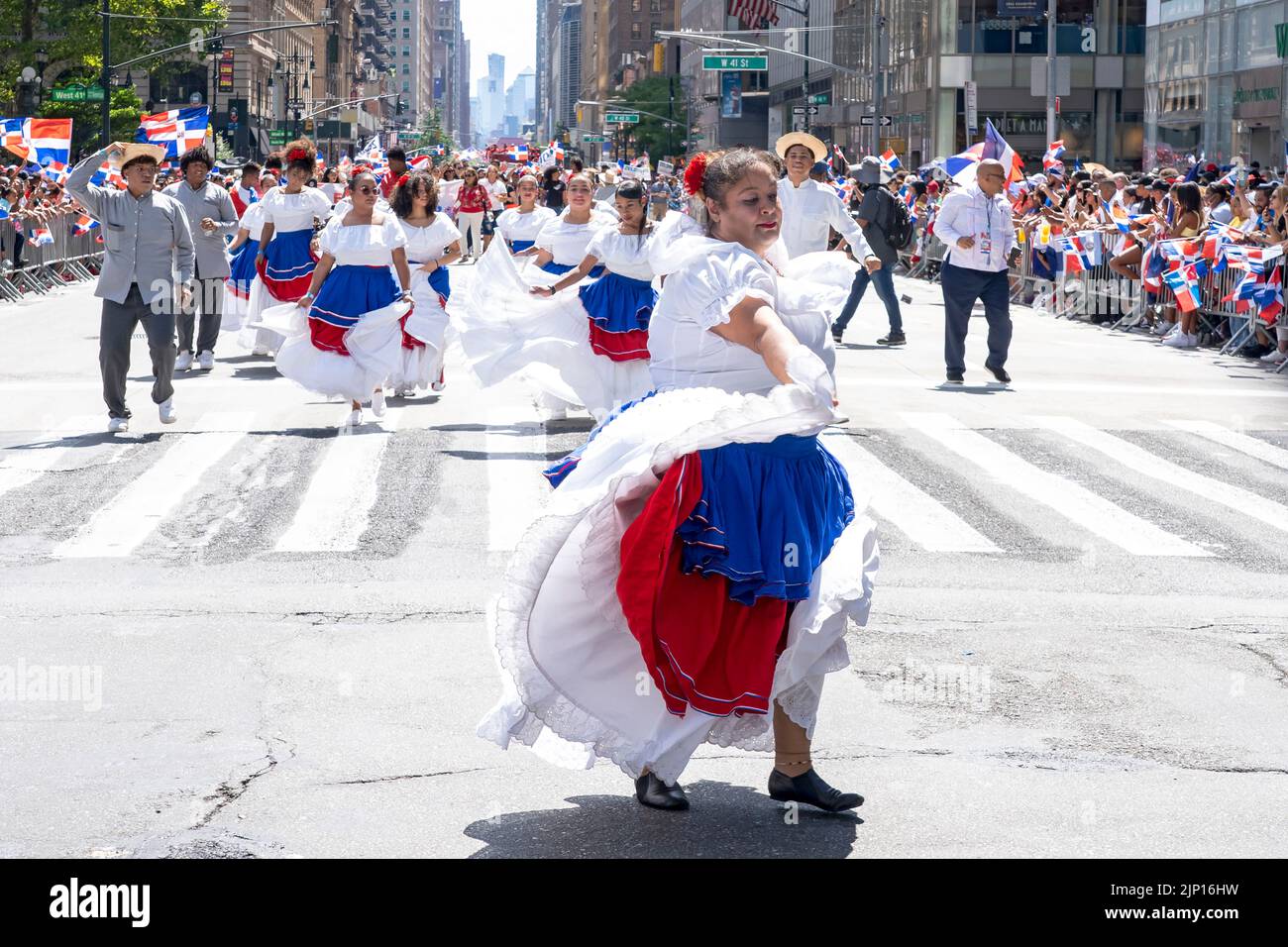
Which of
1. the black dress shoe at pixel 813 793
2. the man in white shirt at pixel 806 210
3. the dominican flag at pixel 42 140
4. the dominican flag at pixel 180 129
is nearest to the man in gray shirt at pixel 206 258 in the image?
the man in white shirt at pixel 806 210

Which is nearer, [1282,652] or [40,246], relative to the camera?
[1282,652]

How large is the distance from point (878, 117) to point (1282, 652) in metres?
50.7

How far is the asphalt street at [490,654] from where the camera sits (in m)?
4.99

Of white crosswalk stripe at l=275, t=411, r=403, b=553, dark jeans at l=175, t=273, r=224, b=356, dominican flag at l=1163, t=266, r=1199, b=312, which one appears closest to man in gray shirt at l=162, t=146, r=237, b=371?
dark jeans at l=175, t=273, r=224, b=356

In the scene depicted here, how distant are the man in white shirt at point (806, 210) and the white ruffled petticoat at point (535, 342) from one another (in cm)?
279

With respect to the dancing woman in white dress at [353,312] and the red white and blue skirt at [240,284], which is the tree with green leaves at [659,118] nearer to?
the red white and blue skirt at [240,284]

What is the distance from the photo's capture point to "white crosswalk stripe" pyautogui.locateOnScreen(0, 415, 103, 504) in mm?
11070

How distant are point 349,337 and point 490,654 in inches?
264

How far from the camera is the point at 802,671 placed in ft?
16.0

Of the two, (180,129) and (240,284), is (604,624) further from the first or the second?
(180,129)

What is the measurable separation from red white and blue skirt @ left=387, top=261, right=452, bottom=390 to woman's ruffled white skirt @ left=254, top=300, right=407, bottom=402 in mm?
847

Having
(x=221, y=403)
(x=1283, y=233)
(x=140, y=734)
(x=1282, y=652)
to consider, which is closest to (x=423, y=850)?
(x=140, y=734)

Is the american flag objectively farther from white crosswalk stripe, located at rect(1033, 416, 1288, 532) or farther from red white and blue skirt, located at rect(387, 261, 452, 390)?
white crosswalk stripe, located at rect(1033, 416, 1288, 532)

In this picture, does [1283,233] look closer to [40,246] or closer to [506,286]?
[506,286]
